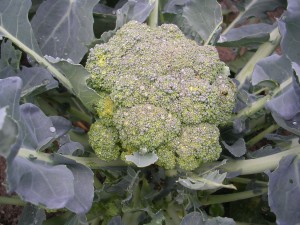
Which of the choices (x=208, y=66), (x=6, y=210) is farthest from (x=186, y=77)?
(x=6, y=210)

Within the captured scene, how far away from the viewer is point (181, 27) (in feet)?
3.92

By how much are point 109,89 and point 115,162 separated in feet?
0.55

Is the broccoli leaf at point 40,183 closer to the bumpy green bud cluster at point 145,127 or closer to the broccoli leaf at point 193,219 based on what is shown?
the bumpy green bud cluster at point 145,127

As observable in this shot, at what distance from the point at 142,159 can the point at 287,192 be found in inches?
12.8

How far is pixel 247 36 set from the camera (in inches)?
45.0

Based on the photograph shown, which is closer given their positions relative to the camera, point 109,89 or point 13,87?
point 13,87

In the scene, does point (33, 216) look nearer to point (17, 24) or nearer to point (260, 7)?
point (17, 24)

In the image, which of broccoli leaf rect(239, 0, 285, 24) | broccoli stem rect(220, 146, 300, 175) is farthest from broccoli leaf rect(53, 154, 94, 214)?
broccoli leaf rect(239, 0, 285, 24)

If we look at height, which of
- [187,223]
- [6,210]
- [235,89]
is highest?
[235,89]

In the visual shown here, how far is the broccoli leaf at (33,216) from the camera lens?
3.36 ft

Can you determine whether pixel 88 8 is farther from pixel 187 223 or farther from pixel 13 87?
pixel 187 223

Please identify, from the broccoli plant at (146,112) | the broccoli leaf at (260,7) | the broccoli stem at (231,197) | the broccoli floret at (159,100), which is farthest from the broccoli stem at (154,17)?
the broccoli stem at (231,197)

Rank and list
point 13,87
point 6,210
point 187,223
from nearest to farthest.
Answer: point 13,87 < point 187,223 < point 6,210

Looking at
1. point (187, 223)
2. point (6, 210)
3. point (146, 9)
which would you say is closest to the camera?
point (187, 223)
